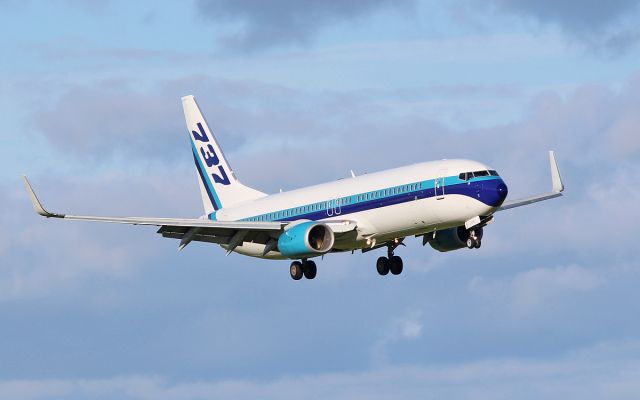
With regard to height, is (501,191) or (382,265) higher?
(382,265)

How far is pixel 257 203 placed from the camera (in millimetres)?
87250

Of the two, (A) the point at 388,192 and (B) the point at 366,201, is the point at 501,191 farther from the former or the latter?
(B) the point at 366,201

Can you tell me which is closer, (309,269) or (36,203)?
(36,203)

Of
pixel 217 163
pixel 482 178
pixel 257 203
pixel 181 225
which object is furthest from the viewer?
pixel 217 163

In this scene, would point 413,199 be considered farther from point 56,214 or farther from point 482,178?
point 56,214

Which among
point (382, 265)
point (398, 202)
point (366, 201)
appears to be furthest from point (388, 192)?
point (382, 265)

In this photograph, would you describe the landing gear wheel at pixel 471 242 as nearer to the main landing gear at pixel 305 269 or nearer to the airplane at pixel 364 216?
the airplane at pixel 364 216

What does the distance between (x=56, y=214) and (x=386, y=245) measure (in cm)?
1718

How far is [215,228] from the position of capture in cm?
8206

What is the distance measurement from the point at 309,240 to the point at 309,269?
14.5 feet

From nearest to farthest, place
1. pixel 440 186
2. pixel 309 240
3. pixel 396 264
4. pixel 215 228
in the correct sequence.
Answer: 1. pixel 440 186
2. pixel 309 240
3. pixel 215 228
4. pixel 396 264

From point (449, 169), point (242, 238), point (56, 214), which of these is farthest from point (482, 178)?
point (56, 214)

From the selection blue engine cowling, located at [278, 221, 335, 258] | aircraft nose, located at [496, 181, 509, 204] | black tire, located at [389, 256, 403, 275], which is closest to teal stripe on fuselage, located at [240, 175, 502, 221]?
aircraft nose, located at [496, 181, 509, 204]

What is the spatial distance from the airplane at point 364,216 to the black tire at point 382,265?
3 centimetres
